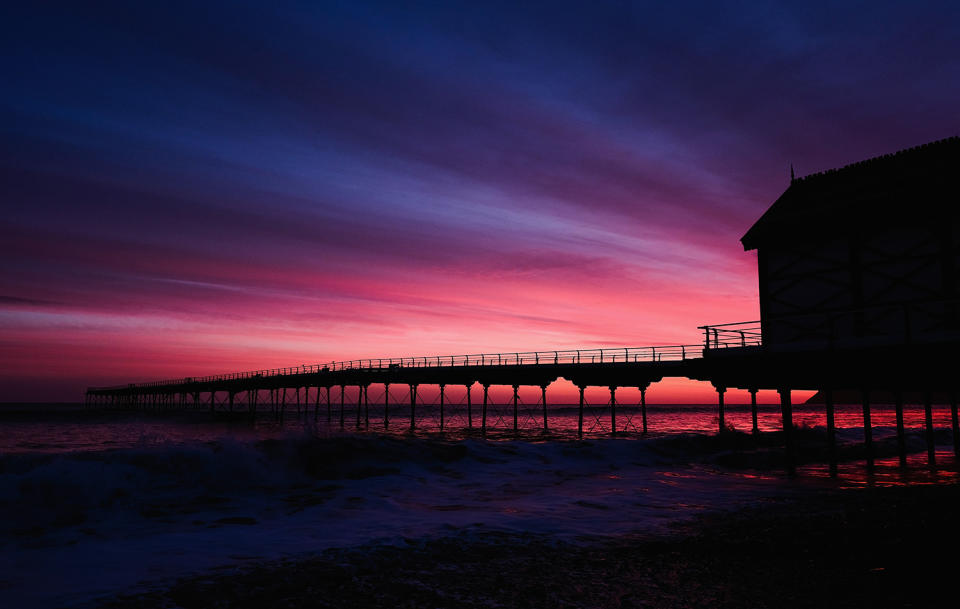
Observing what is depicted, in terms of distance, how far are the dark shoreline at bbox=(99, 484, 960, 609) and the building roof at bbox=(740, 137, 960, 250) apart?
1060 cm

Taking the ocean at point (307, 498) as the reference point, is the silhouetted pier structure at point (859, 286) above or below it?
above

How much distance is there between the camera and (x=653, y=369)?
3428 centimetres

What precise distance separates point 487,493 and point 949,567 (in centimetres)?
1158

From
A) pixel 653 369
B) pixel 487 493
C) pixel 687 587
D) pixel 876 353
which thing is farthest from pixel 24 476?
pixel 653 369

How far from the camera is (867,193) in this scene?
63.5 feet

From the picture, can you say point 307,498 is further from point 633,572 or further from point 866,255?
point 866,255

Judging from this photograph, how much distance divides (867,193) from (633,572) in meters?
17.1

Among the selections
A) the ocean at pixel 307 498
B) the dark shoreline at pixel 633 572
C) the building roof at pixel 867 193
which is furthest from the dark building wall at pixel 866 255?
the dark shoreline at pixel 633 572

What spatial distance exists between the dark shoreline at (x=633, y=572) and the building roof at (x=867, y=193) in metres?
10.6

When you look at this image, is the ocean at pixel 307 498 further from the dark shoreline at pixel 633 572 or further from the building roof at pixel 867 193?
the building roof at pixel 867 193

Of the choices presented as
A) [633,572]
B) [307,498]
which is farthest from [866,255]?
[307,498]

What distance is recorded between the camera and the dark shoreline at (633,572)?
7.51m

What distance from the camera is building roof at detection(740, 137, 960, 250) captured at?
1817 cm

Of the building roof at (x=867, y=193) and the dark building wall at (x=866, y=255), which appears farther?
the building roof at (x=867, y=193)
